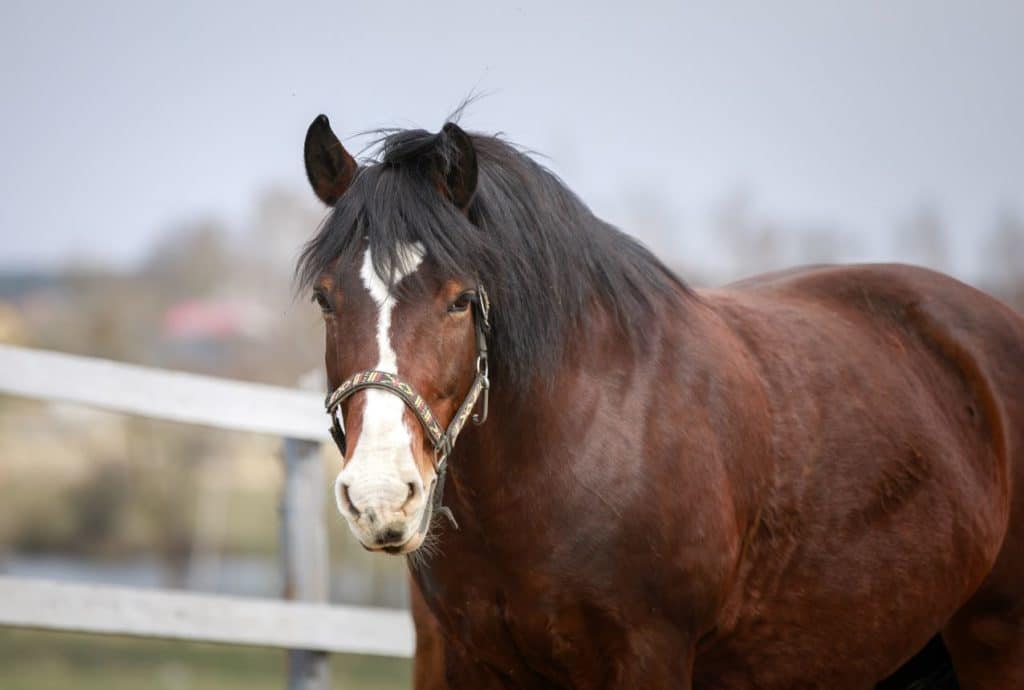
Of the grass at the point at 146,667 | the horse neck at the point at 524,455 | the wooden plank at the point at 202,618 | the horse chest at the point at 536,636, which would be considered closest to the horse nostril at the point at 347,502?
the horse neck at the point at 524,455

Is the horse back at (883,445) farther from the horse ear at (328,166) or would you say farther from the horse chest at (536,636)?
the horse ear at (328,166)

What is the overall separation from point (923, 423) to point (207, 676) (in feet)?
22.4

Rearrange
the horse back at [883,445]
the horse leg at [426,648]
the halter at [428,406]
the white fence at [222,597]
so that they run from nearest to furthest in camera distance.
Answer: the halter at [428,406]
the horse back at [883,445]
the horse leg at [426,648]
the white fence at [222,597]

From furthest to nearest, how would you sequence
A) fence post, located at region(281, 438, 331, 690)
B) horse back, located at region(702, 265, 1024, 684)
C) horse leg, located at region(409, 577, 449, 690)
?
1. fence post, located at region(281, 438, 331, 690)
2. horse leg, located at region(409, 577, 449, 690)
3. horse back, located at region(702, 265, 1024, 684)

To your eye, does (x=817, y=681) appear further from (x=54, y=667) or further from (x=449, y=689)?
(x=54, y=667)

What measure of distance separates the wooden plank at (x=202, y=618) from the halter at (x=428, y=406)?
1.69 m

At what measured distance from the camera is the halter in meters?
2.43

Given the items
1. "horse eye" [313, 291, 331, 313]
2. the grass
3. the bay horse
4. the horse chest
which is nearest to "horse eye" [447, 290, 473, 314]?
the bay horse

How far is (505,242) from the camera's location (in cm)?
282

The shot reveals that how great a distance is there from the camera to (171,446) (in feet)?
35.8

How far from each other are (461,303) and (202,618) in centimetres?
215

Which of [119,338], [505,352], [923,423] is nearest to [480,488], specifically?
[505,352]

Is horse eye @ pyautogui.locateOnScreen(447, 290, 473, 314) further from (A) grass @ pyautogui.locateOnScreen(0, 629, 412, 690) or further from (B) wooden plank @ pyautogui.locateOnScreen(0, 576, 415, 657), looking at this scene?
(A) grass @ pyautogui.locateOnScreen(0, 629, 412, 690)

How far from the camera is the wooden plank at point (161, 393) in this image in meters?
4.05
